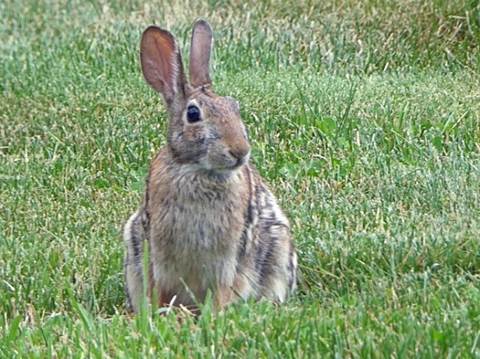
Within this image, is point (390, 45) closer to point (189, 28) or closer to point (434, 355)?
point (189, 28)

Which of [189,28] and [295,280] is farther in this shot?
[189,28]

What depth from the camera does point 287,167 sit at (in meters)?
6.54

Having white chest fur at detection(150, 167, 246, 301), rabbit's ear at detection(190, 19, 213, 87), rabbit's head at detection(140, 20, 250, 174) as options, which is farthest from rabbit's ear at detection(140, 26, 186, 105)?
white chest fur at detection(150, 167, 246, 301)

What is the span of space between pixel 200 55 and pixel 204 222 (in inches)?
32.6

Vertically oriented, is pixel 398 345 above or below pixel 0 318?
above

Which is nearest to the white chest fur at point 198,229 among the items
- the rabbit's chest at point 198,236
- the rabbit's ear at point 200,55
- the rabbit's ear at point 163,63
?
the rabbit's chest at point 198,236

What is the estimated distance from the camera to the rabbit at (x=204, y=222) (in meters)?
4.91

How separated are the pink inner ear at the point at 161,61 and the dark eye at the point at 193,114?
236 millimetres

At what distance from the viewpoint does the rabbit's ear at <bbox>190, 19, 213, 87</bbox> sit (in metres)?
5.39

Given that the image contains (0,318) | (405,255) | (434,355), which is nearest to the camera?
(434,355)

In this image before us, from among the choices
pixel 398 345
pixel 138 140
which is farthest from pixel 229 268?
pixel 138 140

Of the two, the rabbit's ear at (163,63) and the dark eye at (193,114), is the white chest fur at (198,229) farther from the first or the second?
the rabbit's ear at (163,63)

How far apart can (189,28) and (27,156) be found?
7.61 feet

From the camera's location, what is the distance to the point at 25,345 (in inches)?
169
